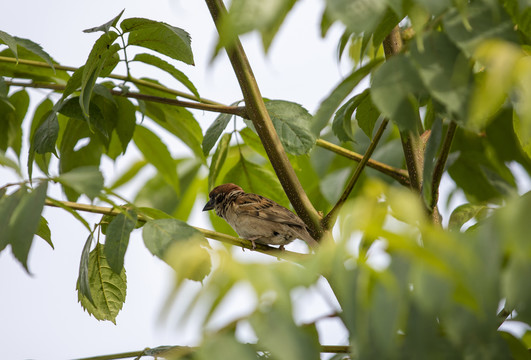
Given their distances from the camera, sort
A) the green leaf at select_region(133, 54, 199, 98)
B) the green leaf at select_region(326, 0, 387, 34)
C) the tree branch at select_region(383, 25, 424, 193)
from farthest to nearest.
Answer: the green leaf at select_region(133, 54, 199, 98) → the tree branch at select_region(383, 25, 424, 193) → the green leaf at select_region(326, 0, 387, 34)

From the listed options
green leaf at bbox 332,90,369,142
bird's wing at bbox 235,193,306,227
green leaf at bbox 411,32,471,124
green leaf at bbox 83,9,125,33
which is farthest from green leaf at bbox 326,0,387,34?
bird's wing at bbox 235,193,306,227

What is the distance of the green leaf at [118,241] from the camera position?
1702mm

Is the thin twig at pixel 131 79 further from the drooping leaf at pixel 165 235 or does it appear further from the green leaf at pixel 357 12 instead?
the green leaf at pixel 357 12

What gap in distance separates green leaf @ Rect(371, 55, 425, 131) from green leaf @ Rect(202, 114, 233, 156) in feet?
3.67

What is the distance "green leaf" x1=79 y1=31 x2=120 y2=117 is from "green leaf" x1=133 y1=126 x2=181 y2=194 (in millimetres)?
811

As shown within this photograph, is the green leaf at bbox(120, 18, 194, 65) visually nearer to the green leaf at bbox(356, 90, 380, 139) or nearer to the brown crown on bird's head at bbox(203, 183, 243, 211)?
the green leaf at bbox(356, 90, 380, 139)

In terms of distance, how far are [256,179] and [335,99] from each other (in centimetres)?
130

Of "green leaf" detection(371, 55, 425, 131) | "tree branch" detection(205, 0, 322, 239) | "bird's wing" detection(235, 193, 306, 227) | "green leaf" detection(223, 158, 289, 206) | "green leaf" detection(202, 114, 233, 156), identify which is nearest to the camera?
"green leaf" detection(371, 55, 425, 131)

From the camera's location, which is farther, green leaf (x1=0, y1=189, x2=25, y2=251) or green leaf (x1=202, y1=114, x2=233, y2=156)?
green leaf (x1=202, y1=114, x2=233, y2=156)

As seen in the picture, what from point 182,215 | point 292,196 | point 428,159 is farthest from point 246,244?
point 182,215

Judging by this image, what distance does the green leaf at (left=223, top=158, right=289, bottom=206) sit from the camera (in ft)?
9.02

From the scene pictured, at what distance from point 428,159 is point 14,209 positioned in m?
0.98

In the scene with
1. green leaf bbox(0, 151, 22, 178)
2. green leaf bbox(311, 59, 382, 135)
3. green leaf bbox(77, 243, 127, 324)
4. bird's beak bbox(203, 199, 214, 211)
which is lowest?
green leaf bbox(77, 243, 127, 324)

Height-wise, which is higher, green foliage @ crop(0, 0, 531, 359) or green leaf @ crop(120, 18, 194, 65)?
green leaf @ crop(120, 18, 194, 65)
